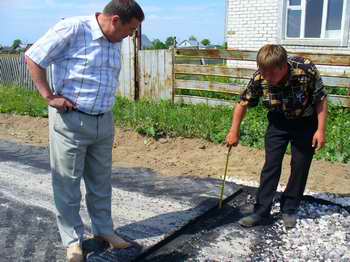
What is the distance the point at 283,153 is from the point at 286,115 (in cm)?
38

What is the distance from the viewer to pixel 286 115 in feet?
11.4

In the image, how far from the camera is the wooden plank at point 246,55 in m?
6.62

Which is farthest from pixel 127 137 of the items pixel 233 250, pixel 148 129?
pixel 233 250

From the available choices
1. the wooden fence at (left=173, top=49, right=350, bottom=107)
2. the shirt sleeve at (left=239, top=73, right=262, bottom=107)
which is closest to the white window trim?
the wooden fence at (left=173, top=49, right=350, bottom=107)

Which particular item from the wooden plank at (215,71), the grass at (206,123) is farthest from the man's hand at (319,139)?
the wooden plank at (215,71)

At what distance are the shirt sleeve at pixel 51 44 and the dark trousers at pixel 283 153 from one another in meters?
1.89

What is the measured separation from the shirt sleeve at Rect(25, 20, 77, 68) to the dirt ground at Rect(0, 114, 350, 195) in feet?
9.20

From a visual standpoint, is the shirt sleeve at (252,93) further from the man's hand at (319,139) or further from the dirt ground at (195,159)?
the dirt ground at (195,159)

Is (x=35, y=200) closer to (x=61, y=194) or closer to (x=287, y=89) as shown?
(x=61, y=194)

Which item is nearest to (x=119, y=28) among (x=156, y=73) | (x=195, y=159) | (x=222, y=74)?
(x=195, y=159)

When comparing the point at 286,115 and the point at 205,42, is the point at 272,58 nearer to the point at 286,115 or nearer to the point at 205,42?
the point at 286,115

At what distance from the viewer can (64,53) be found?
2721mm

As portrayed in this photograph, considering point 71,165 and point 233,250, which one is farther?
point 233,250

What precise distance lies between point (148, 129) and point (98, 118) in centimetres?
379
